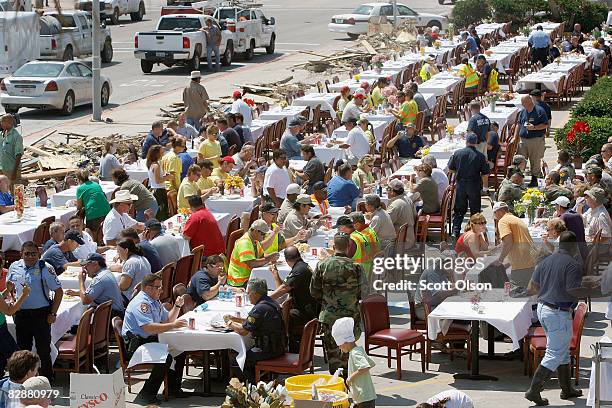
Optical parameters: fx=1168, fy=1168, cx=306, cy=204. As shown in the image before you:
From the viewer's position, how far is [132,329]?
38.3 ft

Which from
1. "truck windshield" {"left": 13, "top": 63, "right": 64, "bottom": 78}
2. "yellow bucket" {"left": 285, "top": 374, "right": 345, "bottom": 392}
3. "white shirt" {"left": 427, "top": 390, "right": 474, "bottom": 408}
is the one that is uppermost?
"white shirt" {"left": 427, "top": 390, "right": 474, "bottom": 408}

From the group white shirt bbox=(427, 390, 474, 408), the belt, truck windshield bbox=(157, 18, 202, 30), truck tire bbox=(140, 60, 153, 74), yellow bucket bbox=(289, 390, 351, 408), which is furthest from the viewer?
truck tire bbox=(140, 60, 153, 74)

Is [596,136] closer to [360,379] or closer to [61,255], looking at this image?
[61,255]

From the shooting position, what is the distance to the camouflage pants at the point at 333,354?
11.5m

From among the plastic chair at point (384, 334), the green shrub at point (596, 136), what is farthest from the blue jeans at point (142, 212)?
the green shrub at point (596, 136)

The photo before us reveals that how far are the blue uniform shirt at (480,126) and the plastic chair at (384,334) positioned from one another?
842 centimetres

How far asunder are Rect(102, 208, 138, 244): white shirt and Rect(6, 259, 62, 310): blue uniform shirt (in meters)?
3.72

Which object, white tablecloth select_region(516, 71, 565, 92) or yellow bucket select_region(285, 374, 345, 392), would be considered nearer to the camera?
yellow bucket select_region(285, 374, 345, 392)

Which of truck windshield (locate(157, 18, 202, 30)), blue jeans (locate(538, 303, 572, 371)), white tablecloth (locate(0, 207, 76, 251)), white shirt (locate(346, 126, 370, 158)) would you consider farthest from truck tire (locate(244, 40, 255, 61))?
blue jeans (locate(538, 303, 572, 371))

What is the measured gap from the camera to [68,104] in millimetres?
30188

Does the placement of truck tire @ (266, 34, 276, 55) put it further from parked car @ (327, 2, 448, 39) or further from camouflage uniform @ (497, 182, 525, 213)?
camouflage uniform @ (497, 182, 525, 213)

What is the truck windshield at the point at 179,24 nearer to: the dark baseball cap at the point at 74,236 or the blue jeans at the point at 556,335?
the dark baseball cap at the point at 74,236

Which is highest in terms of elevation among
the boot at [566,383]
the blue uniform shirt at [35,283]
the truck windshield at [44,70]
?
the blue uniform shirt at [35,283]

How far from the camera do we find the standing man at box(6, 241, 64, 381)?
38.0ft
